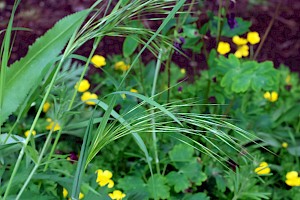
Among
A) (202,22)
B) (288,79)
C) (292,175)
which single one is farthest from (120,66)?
(202,22)

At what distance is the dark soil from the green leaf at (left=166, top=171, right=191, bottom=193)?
4.16 feet

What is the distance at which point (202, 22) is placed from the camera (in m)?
3.74

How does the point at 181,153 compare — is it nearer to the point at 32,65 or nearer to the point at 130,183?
the point at 130,183

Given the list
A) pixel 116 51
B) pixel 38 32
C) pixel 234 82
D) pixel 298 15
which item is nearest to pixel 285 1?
pixel 298 15

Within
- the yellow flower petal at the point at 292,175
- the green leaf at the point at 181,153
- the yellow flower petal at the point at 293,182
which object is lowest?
the yellow flower petal at the point at 293,182

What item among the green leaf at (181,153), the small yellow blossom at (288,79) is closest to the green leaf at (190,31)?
the green leaf at (181,153)

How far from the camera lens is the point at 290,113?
259 centimetres

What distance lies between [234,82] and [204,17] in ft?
5.31

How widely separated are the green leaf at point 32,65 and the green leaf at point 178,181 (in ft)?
1.65

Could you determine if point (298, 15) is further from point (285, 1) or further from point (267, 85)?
point (267, 85)

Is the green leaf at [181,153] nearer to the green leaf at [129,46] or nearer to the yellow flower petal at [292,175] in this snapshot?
the yellow flower petal at [292,175]

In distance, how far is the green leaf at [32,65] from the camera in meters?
1.94

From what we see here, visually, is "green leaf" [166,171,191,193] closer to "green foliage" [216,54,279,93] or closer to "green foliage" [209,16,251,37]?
"green foliage" [216,54,279,93]

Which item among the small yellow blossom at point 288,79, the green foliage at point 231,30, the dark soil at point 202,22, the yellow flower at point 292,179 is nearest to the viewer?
the yellow flower at point 292,179
